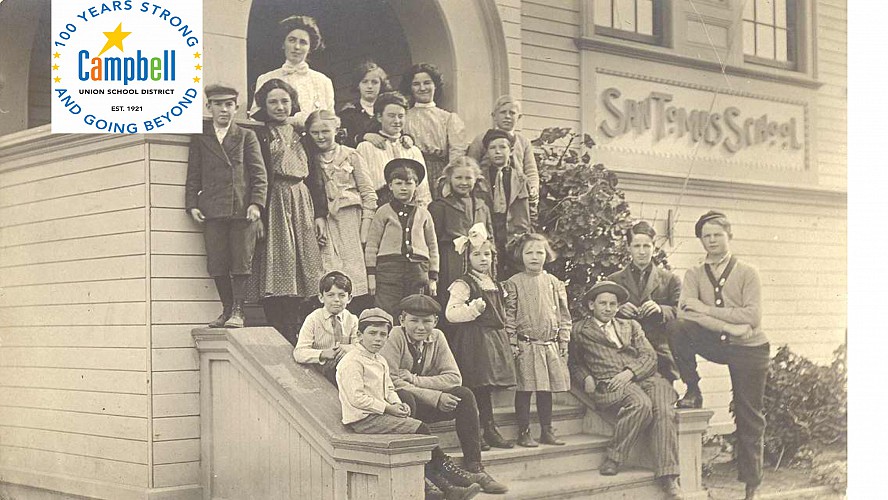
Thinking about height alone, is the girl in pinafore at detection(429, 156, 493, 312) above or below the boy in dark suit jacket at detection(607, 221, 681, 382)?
above

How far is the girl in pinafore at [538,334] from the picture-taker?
501 cm

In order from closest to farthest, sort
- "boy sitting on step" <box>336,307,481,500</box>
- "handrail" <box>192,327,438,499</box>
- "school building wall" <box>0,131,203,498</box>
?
1. "handrail" <box>192,327,438,499</box>
2. "boy sitting on step" <box>336,307,481,500</box>
3. "school building wall" <box>0,131,203,498</box>

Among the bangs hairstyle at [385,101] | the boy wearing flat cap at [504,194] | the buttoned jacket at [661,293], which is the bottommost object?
the buttoned jacket at [661,293]

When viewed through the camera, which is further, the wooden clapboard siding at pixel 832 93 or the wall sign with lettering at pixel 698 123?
the wall sign with lettering at pixel 698 123

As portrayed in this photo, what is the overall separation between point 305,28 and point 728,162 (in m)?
2.09

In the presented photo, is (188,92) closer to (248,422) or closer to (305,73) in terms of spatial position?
(305,73)

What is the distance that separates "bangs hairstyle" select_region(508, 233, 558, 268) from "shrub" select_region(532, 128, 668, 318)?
1.7 inches

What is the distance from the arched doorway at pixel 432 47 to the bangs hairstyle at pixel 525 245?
22.4 inches

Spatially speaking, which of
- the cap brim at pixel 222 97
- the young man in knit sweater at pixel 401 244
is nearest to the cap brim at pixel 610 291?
the young man in knit sweater at pixel 401 244

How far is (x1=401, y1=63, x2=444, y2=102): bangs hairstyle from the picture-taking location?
199 inches

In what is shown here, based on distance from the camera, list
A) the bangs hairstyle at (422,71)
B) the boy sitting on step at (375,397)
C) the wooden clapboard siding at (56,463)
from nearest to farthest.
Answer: the boy sitting on step at (375,397), the wooden clapboard siding at (56,463), the bangs hairstyle at (422,71)

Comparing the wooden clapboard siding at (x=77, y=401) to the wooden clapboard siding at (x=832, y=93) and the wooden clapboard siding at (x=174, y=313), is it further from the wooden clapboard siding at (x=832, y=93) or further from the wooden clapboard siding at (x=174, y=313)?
the wooden clapboard siding at (x=832, y=93)

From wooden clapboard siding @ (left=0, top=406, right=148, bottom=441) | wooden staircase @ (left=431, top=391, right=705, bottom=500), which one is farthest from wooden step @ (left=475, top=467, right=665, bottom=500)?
wooden clapboard siding @ (left=0, top=406, right=148, bottom=441)

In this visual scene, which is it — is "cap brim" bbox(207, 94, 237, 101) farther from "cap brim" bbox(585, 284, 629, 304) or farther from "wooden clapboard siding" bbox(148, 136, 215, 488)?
"cap brim" bbox(585, 284, 629, 304)
